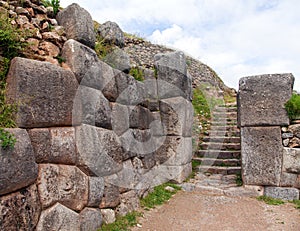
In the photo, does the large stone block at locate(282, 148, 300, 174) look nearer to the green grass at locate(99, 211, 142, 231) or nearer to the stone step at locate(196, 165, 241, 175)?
the stone step at locate(196, 165, 241, 175)

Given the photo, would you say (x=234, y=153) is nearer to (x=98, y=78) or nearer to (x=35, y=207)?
(x=98, y=78)

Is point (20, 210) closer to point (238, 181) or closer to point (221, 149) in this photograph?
point (238, 181)

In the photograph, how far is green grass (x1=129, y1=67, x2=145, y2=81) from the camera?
476 centimetres

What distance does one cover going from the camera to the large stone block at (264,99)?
496 centimetres

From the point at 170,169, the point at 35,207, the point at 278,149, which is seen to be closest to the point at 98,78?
the point at 35,207

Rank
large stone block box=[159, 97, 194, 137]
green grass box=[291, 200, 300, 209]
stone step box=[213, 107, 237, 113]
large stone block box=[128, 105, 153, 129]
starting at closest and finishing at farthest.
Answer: large stone block box=[128, 105, 153, 129]
green grass box=[291, 200, 300, 209]
large stone block box=[159, 97, 194, 137]
stone step box=[213, 107, 237, 113]

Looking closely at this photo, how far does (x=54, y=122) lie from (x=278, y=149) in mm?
4010

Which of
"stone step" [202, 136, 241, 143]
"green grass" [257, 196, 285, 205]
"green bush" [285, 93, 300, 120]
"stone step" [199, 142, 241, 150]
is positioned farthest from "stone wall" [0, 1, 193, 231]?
"stone step" [202, 136, 241, 143]

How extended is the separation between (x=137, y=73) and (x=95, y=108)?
5.60ft

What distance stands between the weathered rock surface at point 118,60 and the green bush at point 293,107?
Result: 9.79ft

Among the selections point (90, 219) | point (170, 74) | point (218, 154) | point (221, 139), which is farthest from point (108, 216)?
point (221, 139)

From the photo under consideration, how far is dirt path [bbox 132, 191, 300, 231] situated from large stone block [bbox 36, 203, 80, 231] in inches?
40.2

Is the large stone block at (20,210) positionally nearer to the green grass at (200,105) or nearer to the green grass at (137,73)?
the green grass at (137,73)

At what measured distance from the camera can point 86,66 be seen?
10.7ft
